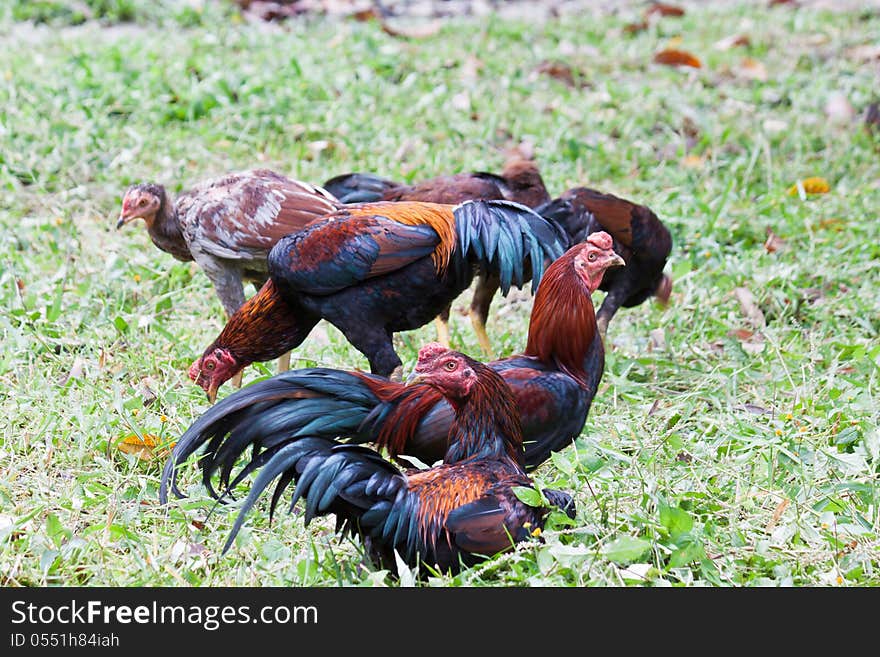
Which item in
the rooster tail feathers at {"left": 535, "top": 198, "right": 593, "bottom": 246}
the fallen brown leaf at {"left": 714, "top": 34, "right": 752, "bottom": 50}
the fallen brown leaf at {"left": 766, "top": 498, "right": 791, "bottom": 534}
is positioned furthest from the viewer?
the fallen brown leaf at {"left": 714, "top": 34, "right": 752, "bottom": 50}

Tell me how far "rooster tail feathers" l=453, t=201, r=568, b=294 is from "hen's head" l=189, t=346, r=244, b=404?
0.95 metres

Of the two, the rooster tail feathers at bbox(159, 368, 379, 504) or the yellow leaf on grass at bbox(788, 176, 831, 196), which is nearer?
the rooster tail feathers at bbox(159, 368, 379, 504)

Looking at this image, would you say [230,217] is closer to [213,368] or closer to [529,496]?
[213,368]

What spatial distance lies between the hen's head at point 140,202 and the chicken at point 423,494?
194 cm

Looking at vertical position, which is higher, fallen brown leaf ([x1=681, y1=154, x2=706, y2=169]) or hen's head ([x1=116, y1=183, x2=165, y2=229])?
hen's head ([x1=116, y1=183, x2=165, y2=229])

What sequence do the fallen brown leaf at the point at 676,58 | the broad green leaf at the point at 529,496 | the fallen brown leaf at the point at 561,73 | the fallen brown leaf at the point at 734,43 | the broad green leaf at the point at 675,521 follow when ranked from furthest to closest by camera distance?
the fallen brown leaf at the point at 734,43 → the fallen brown leaf at the point at 676,58 → the fallen brown leaf at the point at 561,73 → the broad green leaf at the point at 675,521 → the broad green leaf at the point at 529,496

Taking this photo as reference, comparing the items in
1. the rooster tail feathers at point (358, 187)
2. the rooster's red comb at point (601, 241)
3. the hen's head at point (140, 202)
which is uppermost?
the rooster's red comb at point (601, 241)

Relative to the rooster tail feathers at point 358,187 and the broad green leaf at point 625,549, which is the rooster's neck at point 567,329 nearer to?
the broad green leaf at point 625,549

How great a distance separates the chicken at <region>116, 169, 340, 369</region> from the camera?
4.63 m

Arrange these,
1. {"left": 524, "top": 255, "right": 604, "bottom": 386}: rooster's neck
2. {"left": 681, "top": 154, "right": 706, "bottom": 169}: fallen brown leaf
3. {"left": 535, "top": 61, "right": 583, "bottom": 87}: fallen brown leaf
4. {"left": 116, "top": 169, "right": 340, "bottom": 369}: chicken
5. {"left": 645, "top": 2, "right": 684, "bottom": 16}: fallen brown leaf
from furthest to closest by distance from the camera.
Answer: {"left": 645, "top": 2, "right": 684, "bottom": 16}: fallen brown leaf < {"left": 535, "top": 61, "right": 583, "bottom": 87}: fallen brown leaf < {"left": 681, "top": 154, "right": 706, "bottom": 169}: fallen brown leaf < {"left": 116, "top": 169, "right": 340, "bottom": 369}: chicken < {"left": 524, "top": 255, "right": 604, "bottom": 386}: rooster's neck

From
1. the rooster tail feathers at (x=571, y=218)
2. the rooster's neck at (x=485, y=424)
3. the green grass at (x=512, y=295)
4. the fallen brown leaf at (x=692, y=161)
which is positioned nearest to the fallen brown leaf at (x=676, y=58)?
the green grass at (x=512, y=295)

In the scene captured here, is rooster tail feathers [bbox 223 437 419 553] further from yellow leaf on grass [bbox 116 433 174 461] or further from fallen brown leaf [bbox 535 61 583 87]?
fallen brown leaf [bbox 535 61 583 87]

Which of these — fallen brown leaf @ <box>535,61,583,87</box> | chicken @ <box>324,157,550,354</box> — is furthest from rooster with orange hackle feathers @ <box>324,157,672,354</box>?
fallen brown leaf @ <box>535,61,583,87</box>

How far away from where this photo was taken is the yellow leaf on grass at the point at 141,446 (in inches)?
156
